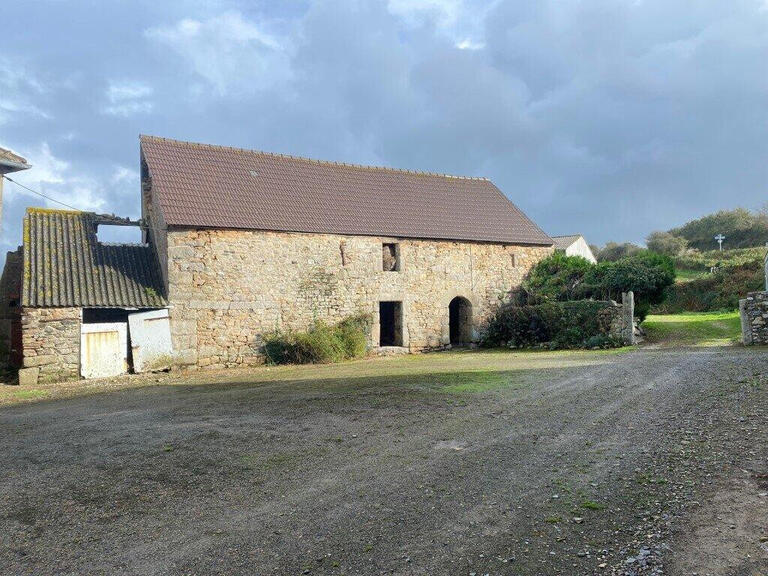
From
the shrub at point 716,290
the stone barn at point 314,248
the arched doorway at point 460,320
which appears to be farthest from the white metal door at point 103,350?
the shrub at point 716,290

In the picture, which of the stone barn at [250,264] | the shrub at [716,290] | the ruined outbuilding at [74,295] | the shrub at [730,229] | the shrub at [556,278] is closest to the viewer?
the ruined outbuilding at [74,295]

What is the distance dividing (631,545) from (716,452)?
217 cm

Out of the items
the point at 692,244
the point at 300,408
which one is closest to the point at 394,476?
the point at 300,408

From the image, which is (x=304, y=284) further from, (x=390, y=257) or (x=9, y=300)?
(x=9, y=300)

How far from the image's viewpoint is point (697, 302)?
24969mm

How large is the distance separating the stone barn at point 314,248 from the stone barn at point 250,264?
4 cm

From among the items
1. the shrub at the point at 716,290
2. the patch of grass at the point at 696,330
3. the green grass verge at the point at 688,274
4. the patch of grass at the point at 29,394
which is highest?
the green grass verge at the point at 688,274

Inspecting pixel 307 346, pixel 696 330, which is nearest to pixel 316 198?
pixel 307 346

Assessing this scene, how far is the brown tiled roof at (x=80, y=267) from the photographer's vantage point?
13945mm

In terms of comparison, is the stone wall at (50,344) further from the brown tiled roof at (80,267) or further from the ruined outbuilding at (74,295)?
the brown tiled roof at (80,267)

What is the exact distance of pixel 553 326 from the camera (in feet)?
58.5

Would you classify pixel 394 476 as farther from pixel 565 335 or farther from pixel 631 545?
pixel 565 335

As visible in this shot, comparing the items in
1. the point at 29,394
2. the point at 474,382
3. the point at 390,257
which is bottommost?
the point at 29,394

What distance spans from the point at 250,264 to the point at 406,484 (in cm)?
1241
